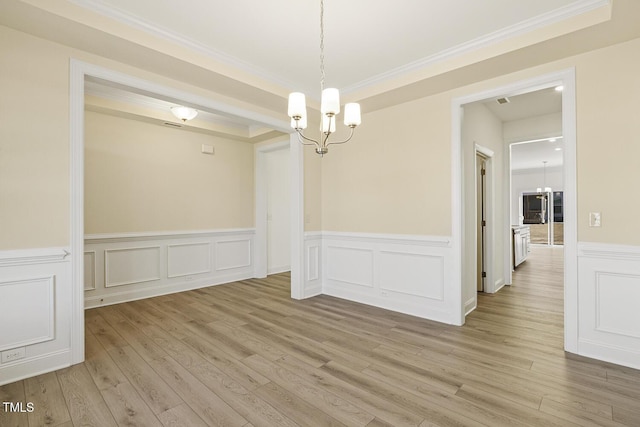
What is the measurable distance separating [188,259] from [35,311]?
2743 millimetres

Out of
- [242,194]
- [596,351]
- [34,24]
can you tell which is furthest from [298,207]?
[596,351]

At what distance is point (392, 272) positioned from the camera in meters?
4.06

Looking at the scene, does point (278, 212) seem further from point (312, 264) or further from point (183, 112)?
point (183, 112)

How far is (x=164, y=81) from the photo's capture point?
3156mm

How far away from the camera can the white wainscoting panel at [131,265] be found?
4.36 meters

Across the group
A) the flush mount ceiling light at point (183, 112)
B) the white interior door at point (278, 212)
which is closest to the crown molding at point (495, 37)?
the flush mount ceiling light at point (183, 112)

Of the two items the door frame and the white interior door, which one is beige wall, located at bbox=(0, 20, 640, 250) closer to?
the door frame

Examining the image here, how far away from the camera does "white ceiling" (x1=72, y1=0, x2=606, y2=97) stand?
2.40 meters

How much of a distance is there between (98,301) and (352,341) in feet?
11.7

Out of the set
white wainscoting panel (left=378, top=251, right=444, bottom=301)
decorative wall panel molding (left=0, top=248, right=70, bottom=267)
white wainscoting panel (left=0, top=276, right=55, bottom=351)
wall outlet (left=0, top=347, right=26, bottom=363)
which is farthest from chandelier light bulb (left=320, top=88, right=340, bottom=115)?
wall outlet (left=0, top=347, right=26, bottom=363)

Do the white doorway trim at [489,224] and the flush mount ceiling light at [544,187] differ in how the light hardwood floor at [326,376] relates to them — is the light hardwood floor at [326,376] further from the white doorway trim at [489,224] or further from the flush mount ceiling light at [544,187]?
the flush mount ceiling light at [544,187]

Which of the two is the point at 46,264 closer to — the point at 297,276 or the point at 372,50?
the point at 297,276

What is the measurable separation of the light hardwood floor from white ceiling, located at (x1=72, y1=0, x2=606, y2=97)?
9.37 ft

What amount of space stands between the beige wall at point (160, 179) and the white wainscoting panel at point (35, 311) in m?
1.96
